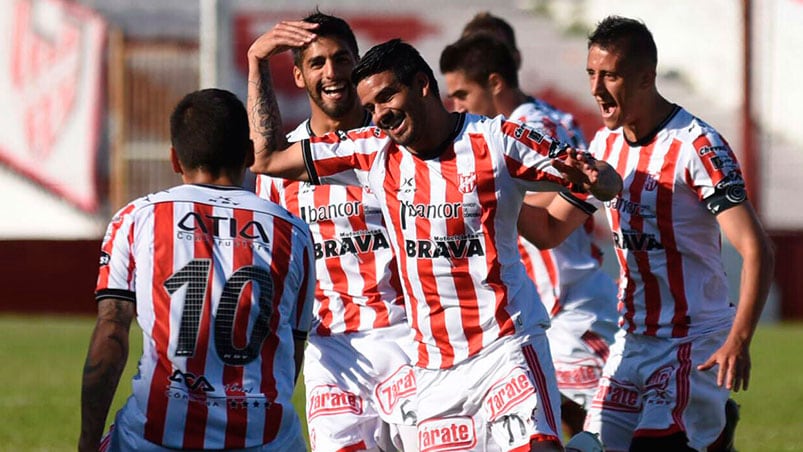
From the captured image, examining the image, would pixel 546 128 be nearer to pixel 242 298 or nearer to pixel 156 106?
pixel 242 298

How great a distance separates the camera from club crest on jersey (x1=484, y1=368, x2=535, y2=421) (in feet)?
18.5

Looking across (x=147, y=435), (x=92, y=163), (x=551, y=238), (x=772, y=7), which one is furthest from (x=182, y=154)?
(x=772, y=7)

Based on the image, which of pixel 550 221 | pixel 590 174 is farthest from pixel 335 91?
pixel 590 174

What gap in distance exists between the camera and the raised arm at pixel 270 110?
605 centimetres

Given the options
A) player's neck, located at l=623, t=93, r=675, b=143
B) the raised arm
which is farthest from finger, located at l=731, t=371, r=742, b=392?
the raised arm

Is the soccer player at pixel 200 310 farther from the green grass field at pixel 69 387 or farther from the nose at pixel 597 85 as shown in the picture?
the green grass field at pixel 69 387

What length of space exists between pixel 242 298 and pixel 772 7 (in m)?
19.1

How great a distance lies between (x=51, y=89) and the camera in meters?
22.8

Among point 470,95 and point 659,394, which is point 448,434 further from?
point 470,95

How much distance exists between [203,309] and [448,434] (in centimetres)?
146

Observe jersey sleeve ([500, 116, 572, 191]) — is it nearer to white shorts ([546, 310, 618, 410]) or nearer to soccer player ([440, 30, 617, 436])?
soccer player ([440, 30, 617, 436])

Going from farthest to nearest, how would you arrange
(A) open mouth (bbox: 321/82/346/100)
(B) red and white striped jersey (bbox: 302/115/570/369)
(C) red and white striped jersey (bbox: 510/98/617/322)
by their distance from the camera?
(C) red and white striped jersey (bbox: 510/98/617/322), (A) open mouth (bbox: 321/82/346/100), (B) red and white striped jersey (bbox: 302/115/570/369)

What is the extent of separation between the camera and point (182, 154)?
193 inches

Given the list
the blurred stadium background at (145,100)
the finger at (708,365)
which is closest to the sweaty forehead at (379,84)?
the finger at (708,365)
